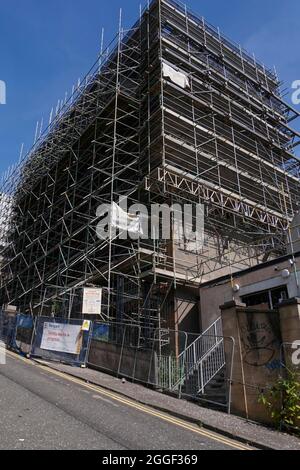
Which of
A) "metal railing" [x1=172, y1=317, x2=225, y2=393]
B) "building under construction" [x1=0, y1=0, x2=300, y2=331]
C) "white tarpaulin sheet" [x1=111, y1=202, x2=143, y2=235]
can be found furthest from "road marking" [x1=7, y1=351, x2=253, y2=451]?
"white tarpaulin sheet" [x1=111, y1=202, x2=143, y2=235]

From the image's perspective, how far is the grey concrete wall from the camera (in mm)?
12734

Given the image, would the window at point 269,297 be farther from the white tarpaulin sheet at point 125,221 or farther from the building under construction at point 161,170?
the white tarpaulin sheet at point 125,221

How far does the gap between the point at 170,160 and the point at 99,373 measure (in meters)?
11.4

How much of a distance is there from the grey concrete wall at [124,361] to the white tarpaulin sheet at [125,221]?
562 cm

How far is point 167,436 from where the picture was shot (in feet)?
23.5

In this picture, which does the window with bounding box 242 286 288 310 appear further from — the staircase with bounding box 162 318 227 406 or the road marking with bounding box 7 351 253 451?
the road marking with bounding box 7 351 253 451

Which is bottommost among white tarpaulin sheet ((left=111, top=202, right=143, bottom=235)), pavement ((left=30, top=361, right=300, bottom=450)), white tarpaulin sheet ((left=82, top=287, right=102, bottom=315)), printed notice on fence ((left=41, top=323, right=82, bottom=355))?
pavement ((left=30, top=361, right=300, bottom=450))

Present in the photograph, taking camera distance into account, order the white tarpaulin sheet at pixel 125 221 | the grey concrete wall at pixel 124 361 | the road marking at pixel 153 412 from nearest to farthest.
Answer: the road marking at pixel 153 412, the grey concrete wall at pixel 124 361, the white tarpaulin sheet at pixel 125 221

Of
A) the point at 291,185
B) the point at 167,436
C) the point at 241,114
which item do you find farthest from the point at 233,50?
the point at 167,436

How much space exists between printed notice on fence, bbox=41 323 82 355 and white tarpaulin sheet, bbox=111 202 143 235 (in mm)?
5201

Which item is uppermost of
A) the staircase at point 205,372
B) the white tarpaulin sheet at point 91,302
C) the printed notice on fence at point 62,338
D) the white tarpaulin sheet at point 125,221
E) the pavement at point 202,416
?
the white tarpaulin sheet at point 125,221

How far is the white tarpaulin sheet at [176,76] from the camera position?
72.5 feet

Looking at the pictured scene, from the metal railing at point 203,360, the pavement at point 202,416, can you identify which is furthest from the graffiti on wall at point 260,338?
the metal railing at point 203,360

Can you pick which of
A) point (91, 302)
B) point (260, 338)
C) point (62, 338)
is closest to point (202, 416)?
point (260, 338)
